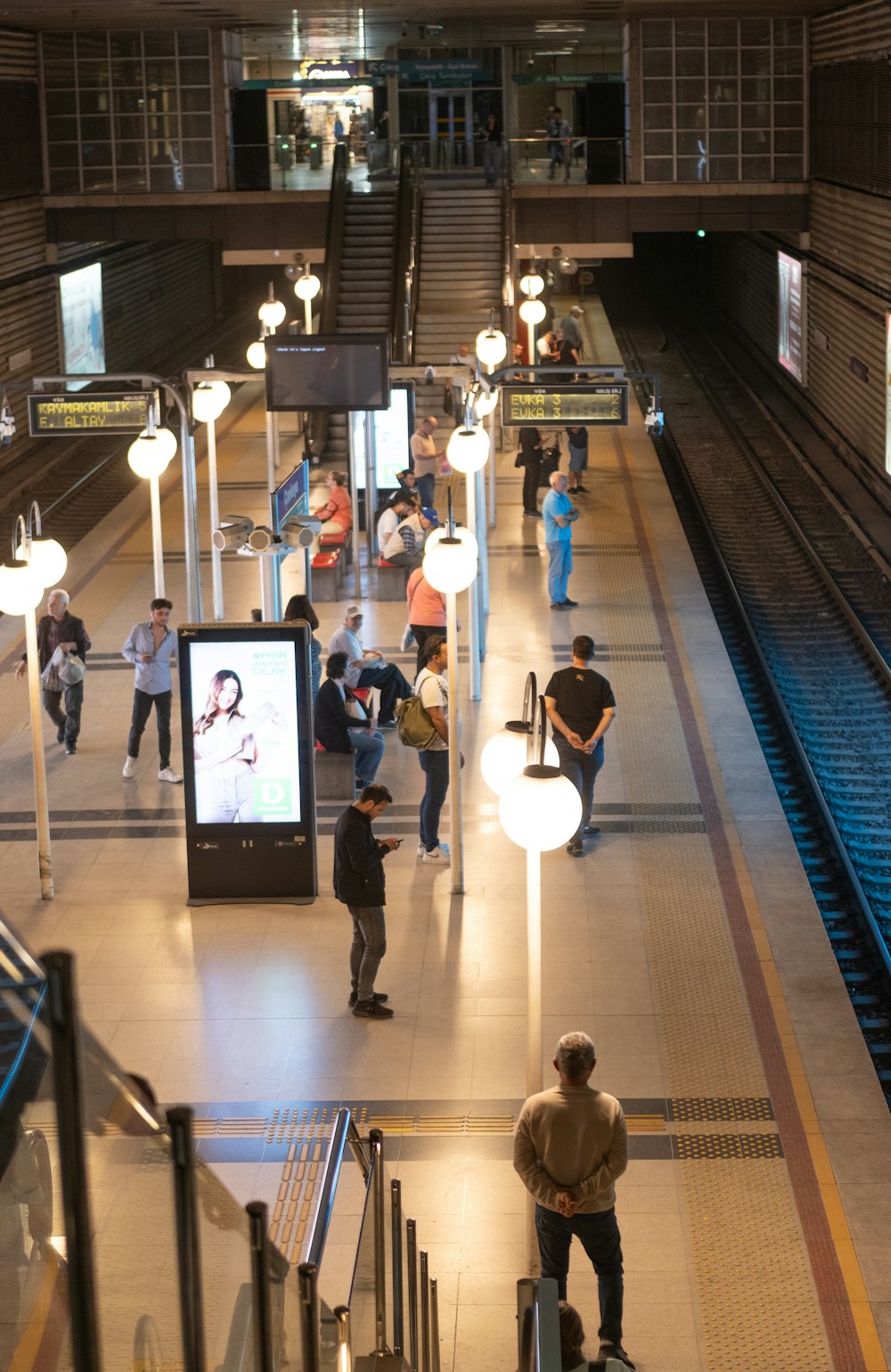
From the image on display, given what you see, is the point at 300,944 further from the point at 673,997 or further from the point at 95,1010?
the point at 673,997

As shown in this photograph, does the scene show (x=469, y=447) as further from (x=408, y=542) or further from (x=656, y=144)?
(x=656, y=144)

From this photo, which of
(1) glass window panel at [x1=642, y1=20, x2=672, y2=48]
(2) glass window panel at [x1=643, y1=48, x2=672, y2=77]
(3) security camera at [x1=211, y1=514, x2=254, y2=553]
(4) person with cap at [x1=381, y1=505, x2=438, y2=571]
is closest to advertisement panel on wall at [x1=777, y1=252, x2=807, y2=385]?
(2) glass window panel at [x1=643, y1=48, x2=672, y2=77]

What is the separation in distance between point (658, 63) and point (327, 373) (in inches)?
779

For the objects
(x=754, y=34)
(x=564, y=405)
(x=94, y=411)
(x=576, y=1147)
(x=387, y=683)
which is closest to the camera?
(x=576, y=1147)

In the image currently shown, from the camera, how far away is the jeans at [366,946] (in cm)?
937

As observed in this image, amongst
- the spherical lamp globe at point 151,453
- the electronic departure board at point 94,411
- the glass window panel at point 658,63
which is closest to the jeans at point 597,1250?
the spherical lamp globe at point 151,453

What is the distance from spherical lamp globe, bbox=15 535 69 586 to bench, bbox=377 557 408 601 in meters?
7.78

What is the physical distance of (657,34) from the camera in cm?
3369

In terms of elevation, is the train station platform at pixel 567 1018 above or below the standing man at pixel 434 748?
below

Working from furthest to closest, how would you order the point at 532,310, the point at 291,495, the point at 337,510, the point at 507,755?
the point at 532,310 < the point at 337,510 < the point at 291,495 < the point at 507,755

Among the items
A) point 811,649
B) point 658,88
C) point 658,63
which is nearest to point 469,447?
point 811,649

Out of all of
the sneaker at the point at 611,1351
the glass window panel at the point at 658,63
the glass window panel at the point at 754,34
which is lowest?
the sneaker at the point at 611,1351

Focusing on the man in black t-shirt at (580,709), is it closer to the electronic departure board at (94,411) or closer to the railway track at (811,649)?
the railway track at (811,649)

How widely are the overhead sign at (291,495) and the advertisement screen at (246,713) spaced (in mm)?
3198
